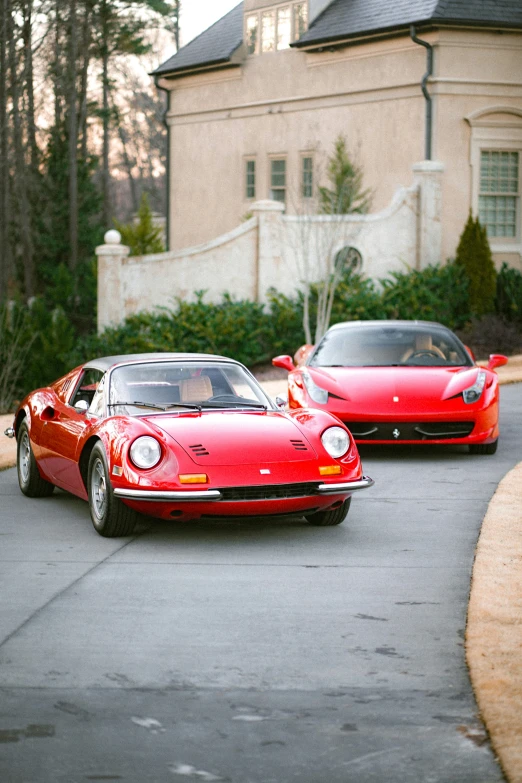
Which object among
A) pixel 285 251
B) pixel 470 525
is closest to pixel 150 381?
pixel 470 525

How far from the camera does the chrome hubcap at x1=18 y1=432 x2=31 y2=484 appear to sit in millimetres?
10141

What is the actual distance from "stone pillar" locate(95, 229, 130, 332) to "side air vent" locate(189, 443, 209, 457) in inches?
651

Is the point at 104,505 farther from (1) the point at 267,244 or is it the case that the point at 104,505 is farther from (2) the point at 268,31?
(2) the point at 268,31

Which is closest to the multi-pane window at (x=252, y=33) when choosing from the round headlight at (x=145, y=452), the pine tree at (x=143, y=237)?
the pine tree at (x=143, y=237)

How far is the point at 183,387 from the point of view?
30.3 feet

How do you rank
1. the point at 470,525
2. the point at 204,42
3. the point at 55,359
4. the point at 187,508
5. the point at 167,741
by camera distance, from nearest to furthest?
the point at 167,741
the point at 187,508
the point at 470,525
the point at 55,359
the point at 204,42

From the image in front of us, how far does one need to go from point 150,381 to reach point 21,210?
96.9ft

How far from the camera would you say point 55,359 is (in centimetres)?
2447

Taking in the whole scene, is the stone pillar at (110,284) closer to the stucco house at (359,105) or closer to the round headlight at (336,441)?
the stucco house at (359,105)

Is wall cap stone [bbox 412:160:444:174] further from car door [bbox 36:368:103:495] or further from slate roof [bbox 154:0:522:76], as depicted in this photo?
car door [bbox 36:368:103:495]

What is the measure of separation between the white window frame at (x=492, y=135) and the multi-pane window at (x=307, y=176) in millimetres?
4895

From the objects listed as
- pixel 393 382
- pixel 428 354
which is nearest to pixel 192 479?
pixel 393 382

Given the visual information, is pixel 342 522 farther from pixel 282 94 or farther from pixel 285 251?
pixel 282 94

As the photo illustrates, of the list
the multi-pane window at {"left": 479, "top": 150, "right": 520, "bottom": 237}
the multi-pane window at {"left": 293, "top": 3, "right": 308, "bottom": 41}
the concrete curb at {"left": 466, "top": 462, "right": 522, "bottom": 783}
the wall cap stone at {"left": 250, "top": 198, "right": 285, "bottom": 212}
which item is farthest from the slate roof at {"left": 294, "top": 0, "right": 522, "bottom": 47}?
the concrete curb at {"left": 466, "top": 462, "right": 522, "bottom": 783}
